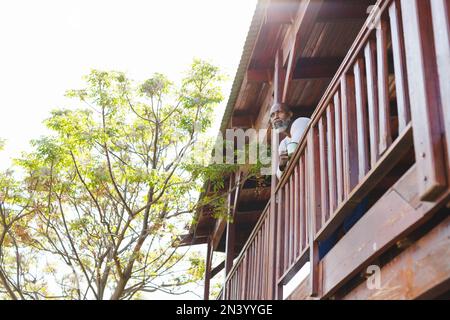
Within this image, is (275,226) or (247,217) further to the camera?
(247,217)

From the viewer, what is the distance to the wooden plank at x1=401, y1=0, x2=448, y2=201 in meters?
2.10

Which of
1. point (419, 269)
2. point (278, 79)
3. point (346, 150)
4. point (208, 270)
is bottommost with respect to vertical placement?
point (419, 269)

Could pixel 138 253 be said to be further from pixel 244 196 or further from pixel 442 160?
pixel 442 160

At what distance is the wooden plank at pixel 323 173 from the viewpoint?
3.62 m

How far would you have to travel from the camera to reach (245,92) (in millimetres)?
7449

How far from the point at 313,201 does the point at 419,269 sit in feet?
5.08

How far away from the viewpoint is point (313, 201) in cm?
387

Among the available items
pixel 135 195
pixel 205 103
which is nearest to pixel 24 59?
pixel 135 195

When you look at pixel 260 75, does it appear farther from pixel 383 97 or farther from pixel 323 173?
pixel 383 97

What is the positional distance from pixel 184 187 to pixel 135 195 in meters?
2.33

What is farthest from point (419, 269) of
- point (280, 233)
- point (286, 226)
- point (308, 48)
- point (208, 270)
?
point (208, 270)

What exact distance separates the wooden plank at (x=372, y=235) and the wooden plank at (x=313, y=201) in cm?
12

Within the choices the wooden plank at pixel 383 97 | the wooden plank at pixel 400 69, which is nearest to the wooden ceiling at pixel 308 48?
the wooden plank at pixel 383 97

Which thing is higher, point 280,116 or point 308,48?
point 308,48
